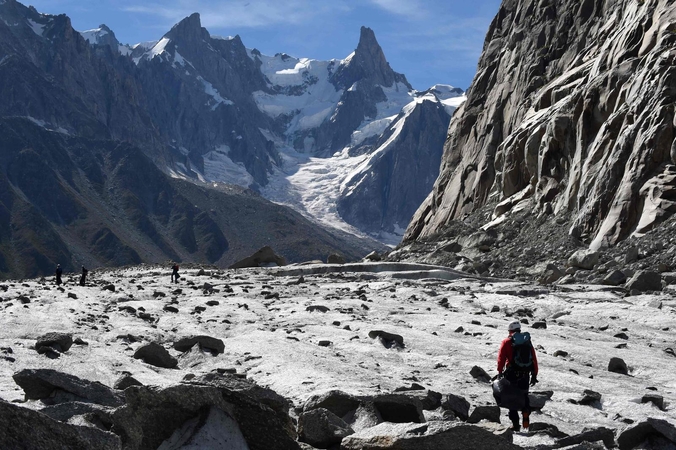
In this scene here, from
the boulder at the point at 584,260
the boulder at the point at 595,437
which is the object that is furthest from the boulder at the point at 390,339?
the boulder at the point at 584,260

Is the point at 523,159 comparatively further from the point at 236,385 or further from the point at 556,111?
the point at 236,385

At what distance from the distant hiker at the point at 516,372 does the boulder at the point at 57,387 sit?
5768 mm

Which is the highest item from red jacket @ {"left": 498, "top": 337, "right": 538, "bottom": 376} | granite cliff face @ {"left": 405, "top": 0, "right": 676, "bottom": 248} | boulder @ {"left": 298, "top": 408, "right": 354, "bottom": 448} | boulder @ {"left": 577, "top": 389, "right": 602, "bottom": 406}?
granite cliff face @ {"left": 405, "top": 0, "right": 676, "bottom": 248}

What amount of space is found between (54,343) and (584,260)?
31.8m

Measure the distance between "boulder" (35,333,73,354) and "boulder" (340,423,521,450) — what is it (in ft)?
32.0

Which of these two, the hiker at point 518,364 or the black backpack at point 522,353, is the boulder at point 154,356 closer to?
the hiker at point 518,364

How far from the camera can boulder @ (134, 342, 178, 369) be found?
17.0 metres

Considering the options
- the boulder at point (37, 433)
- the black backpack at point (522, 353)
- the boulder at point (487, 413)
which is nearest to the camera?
the boulder at point (37, 433)

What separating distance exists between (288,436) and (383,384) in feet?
20.7

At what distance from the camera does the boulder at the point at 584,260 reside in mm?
42688

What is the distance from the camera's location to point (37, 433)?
6.89 metres

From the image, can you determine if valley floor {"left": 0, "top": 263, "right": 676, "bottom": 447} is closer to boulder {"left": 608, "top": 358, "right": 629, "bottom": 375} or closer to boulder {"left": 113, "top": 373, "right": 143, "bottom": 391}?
boulder {"left": 608, "top": 358, "right": 629, "bottom": 375}

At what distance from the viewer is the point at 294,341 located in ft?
67.5

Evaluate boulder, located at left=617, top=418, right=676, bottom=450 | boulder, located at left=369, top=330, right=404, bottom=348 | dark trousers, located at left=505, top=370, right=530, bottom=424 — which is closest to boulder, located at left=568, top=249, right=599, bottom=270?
boulder, located at left=369, top=330, right=404, bottom=348
